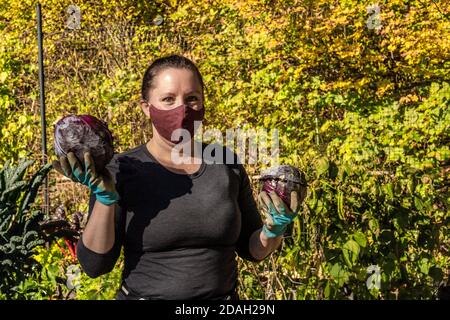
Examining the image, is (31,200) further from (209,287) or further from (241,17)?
(241,17)

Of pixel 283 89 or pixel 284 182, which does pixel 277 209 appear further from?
pixel 283 89

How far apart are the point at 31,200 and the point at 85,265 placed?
1.16 m

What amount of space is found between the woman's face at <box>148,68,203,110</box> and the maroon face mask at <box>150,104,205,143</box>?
1cm

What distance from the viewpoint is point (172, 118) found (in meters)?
2.25

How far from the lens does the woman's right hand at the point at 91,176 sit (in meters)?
2.04

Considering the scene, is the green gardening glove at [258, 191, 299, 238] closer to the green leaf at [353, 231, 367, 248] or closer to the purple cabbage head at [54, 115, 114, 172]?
the purple cabbage head at [54, 115, 114, 172]

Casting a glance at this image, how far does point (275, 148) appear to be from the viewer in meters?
6.20

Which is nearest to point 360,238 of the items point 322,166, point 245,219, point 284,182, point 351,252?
point 351,252

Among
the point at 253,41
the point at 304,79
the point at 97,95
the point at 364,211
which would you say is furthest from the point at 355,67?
the point at 364,211

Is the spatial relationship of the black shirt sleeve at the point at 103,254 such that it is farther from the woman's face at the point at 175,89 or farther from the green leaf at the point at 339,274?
the green leaf at the point at 339,274

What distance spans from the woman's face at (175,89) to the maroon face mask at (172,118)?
0.04 ft

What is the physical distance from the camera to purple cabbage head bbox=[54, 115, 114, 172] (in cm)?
206

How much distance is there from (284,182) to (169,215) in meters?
0.33

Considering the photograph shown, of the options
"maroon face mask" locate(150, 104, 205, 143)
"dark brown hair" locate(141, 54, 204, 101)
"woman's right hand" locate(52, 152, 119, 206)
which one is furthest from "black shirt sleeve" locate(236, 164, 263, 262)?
"woman's right hand" locate(52, 152, 119, 206)
